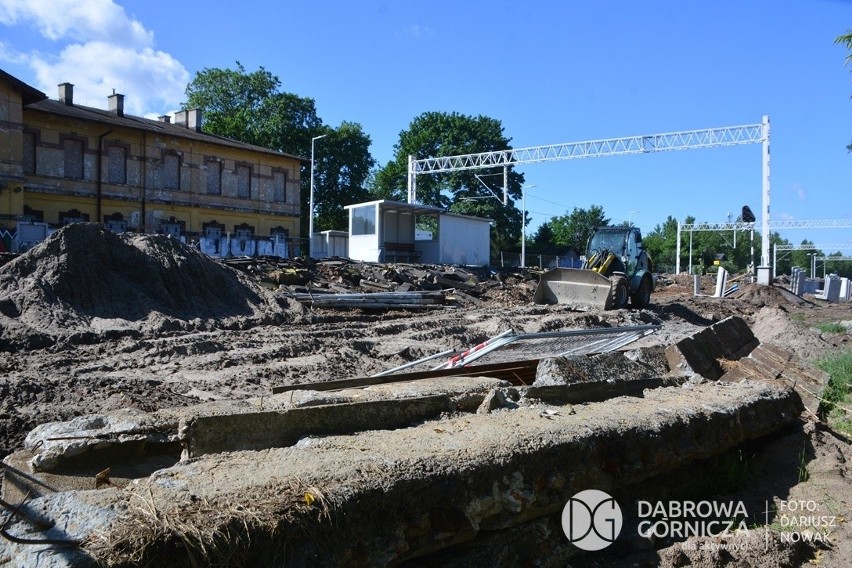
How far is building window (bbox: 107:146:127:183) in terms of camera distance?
35.7m

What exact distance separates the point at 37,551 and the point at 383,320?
15009 millimetres

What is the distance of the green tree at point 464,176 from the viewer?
60.7 m

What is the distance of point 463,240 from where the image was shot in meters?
38.8

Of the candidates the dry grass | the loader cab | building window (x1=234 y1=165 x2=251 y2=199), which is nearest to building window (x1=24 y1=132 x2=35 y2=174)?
building window (x1=234 y1=165 x2=251 y2=199)

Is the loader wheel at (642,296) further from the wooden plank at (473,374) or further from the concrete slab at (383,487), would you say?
the concrete slab at (383,487)

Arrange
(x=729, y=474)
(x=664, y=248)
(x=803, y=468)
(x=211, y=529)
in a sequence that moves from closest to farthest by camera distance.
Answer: (x=211, y=529) → (x=729, y=474) → (x=803, y=468) → (x=664, y=248)

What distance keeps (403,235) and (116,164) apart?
16.2 m

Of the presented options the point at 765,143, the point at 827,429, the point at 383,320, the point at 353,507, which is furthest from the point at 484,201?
the point at 353,507

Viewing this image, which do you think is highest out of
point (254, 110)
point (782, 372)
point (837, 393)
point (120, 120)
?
point (254, 110)

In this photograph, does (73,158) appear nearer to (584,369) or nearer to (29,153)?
(29,153)

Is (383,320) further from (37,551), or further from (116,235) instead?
(37,551)

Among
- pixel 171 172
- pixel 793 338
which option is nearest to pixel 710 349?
pixel 793 338

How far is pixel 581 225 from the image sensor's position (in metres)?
75.9

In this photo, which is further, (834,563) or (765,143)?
(765,143)
